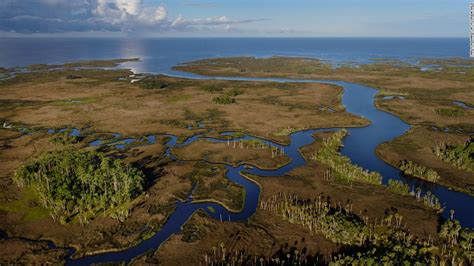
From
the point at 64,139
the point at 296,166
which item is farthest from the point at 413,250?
the point at 64,139

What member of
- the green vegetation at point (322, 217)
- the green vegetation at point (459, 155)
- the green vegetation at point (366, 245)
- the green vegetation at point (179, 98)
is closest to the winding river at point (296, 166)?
the green vegetation at point (322, 217)

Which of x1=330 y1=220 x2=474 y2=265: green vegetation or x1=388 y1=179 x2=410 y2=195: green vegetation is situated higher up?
x1=388 y1=179 x2=410 y2=195: green vegetation

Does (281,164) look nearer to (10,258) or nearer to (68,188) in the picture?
(68,188)

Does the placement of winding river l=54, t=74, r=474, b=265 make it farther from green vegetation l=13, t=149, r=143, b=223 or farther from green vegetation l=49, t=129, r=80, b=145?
green vegetation l=49, t=129, r=80, b=145

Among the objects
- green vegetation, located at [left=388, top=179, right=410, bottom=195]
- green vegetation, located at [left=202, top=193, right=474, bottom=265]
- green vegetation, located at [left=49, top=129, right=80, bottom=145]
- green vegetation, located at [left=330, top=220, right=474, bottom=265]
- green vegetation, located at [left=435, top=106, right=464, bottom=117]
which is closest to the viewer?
green vegetation, located at [left=330, top=220, right=474, bottom=265]

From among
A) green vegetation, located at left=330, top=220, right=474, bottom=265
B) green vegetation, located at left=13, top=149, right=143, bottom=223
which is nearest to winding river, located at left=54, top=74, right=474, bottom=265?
green vegetation, located at left=330, top=220, right=474, bottom=265

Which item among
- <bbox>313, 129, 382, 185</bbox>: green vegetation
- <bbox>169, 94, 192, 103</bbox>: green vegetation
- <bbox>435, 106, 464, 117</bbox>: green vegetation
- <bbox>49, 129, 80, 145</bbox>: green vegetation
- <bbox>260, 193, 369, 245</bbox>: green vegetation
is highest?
<bbox>435, 106, 464, 117</bbox>: green vegetation

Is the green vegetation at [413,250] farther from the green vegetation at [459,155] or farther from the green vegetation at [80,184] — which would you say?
the green vegetation at [80,184]
